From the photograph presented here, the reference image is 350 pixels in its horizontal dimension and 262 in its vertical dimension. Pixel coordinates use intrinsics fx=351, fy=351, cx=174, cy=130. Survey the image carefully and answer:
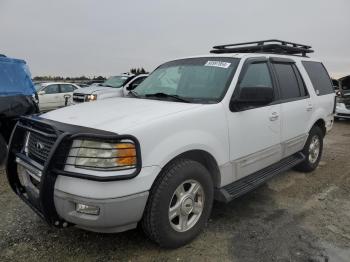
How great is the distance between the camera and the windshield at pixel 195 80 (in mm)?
3797

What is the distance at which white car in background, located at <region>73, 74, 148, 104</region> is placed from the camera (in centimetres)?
1203

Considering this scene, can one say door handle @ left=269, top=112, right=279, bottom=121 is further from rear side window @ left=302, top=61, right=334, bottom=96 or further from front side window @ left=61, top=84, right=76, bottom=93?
front side window @ left=61, top=84, right=76, bottom=93

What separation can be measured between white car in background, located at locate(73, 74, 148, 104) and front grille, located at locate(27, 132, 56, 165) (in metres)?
8.38

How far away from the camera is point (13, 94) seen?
22.9 ft

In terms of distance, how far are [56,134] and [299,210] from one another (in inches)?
118

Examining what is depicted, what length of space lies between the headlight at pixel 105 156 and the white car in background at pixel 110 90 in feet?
29.4

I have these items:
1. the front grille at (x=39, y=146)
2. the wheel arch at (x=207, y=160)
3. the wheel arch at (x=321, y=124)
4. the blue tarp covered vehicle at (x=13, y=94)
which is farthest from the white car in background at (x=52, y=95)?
the wheel arch at (x=207, y=160)

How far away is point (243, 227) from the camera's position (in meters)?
3.77

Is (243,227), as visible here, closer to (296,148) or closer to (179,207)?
(179,207)

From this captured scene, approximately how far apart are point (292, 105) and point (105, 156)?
10.1ft

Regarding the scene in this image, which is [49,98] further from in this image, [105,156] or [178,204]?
[105,156]

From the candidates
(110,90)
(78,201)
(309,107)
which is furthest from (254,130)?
(110,90)

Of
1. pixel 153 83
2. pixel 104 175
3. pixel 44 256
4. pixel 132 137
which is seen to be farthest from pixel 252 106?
pixel 44 256

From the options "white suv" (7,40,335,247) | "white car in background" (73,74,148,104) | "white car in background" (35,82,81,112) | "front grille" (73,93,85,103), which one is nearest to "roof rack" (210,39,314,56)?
"white suv" (7,40,335,247)
